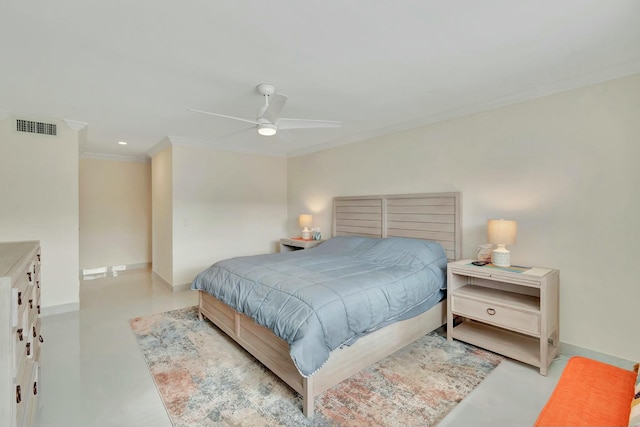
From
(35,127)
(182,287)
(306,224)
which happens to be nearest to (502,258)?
(306,224)

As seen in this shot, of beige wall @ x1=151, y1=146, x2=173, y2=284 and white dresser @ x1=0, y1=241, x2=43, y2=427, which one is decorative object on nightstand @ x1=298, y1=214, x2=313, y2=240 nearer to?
beige wall @ x1=151, y1=146, x2=173, y2=284

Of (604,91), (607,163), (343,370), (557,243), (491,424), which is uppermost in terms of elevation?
(604,91)

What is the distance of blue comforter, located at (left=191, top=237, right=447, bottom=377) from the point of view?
1981 millimetres

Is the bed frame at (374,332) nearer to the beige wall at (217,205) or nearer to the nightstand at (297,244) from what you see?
the nightstand at (297,244)

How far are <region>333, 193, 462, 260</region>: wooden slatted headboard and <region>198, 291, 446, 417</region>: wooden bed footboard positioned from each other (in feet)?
2.69

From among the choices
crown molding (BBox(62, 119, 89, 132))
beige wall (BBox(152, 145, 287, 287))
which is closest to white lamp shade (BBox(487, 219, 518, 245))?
beige wall (BBox(152, 145, 287, 287))

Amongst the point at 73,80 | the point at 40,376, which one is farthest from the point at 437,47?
the point at 40,376

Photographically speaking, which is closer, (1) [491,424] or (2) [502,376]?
(1) [491,424]

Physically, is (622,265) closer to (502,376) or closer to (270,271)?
(502,376)

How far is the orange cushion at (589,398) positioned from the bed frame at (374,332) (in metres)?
1.24

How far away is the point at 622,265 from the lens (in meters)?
2.39

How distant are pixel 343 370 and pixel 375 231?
7.68 ft

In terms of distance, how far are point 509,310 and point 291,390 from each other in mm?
1910

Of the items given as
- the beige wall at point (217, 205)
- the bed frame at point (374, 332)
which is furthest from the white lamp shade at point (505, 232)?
the beige wall at point (217, 205)
